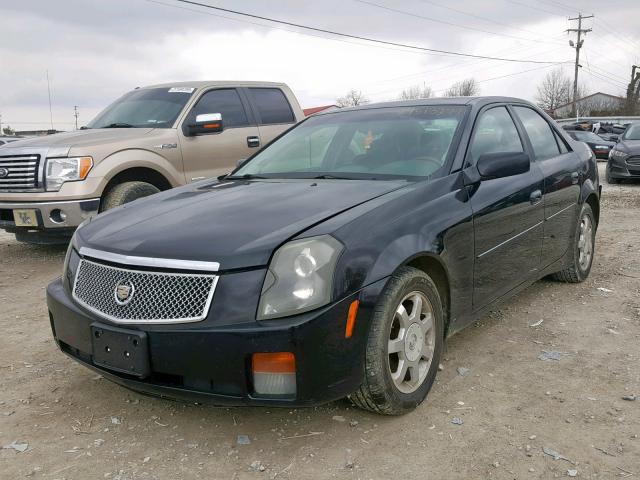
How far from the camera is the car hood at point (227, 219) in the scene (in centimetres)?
246

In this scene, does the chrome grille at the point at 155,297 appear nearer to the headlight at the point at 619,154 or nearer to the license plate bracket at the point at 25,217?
the license plate bracket at the point at 25,217

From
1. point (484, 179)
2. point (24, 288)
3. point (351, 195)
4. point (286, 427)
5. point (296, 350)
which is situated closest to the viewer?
point (296, 350)

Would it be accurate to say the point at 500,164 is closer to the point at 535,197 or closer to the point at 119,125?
the point at 535,197

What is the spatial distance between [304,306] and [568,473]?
4.08 feet

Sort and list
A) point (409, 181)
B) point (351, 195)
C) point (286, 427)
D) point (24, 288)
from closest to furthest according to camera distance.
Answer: point (286, 427)
point (351, 195)
point (409, 181)
point (24, 288)

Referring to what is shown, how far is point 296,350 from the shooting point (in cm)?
230

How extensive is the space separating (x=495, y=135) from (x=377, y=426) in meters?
2.10

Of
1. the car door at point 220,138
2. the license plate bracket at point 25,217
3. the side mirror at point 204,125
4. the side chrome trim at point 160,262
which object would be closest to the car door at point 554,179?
the side chrome trim at point 160,262

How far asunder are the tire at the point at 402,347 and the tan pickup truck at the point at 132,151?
403cm

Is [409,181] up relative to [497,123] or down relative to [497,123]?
down

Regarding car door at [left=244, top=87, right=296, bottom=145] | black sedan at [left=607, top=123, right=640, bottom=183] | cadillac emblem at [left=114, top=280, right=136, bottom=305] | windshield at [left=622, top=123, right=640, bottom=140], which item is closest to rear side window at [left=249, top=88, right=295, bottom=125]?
car door at [left=244, top=87, right=296, bottom=145]

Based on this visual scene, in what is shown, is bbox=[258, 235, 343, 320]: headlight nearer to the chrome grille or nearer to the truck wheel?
the chrome grille

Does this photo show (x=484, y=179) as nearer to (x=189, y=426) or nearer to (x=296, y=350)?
(x=296, y=350)

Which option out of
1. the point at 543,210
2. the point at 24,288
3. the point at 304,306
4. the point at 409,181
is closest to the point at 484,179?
the point at 409,181
